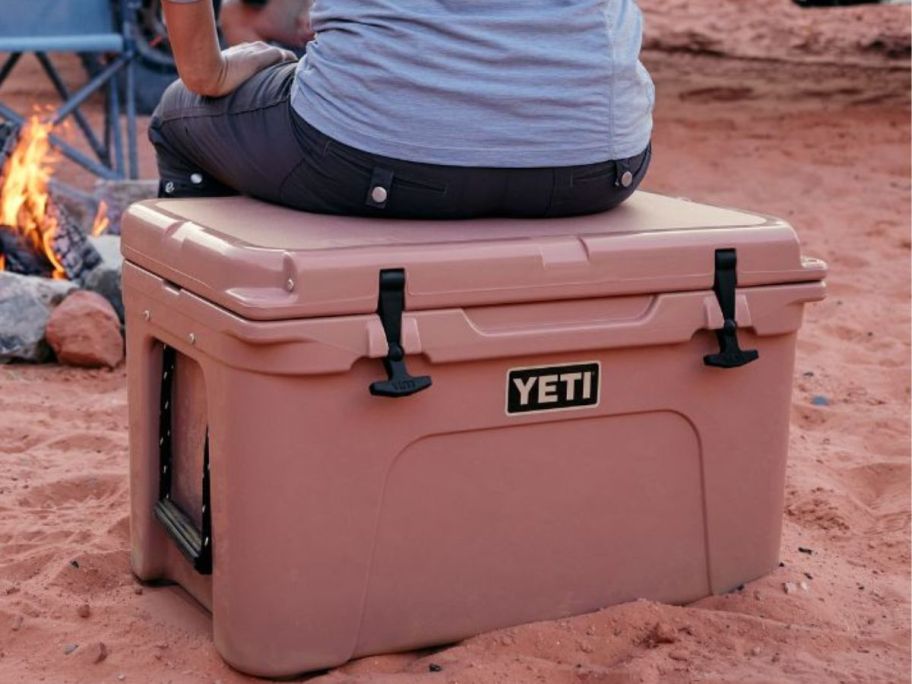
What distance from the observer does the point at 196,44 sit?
2.48 m

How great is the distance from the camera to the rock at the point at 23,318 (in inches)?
164

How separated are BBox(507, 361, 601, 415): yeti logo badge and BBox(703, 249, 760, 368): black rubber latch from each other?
0.23 metres

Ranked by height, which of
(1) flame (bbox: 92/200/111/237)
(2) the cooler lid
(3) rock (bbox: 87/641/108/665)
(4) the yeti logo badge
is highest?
(2) the cooler lid

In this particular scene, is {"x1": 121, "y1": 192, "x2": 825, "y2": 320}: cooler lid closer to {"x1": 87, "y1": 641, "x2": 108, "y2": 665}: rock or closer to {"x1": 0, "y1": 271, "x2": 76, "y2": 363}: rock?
{"x1": 87, "y1": 641, "x2": 108, "y2": 665}: rock

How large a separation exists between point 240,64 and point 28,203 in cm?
235

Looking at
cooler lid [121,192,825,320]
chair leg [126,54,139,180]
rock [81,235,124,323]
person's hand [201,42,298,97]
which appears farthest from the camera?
chair leg [126,54,139,180]

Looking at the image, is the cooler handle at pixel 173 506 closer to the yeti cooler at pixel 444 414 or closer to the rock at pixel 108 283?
the yeti cooler at pixel 444 414

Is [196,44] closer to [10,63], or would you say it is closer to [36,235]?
[36,235]

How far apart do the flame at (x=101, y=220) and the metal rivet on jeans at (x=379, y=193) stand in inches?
126

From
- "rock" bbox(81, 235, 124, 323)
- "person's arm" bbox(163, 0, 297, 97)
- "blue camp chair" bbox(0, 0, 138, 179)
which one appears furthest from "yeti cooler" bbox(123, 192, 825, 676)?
"blue camp chair" bbox(0, 0, 138, 179)

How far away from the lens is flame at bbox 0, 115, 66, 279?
4.65 metres

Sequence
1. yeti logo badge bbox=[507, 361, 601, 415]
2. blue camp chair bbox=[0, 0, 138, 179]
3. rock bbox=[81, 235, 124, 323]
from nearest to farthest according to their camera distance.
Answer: yeti logo badge bbox=[507, 361, 601, 415] < rock bbox=[81, 235, 124, 323] < blue camp chair bbox=[0, 0, 138, 179]

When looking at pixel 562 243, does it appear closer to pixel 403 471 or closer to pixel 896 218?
pixel 403 471

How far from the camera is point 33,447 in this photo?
343 cm
